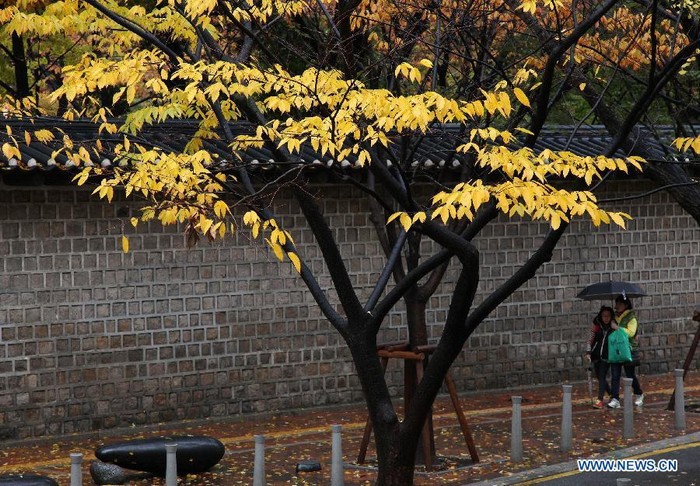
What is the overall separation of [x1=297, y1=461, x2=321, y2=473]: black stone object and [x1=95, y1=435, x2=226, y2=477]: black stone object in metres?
0.92

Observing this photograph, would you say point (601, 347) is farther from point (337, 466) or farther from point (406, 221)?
point (406, 221)

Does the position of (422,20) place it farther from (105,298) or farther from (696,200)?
(105,298)

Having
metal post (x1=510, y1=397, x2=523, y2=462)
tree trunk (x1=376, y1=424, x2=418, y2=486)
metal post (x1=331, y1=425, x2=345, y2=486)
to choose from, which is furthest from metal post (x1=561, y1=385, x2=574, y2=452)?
metal post (x1=331, y1=425, x2=345, y2=486)

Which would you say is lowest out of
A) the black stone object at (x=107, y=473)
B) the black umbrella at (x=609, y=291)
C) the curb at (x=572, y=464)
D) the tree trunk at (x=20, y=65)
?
the curb at (x=572, y=464)

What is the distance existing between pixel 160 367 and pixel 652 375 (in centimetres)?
941

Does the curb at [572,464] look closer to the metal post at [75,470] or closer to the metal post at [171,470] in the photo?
the metal post at [171,470]

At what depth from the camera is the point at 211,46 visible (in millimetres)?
12086

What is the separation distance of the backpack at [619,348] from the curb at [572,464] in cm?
188

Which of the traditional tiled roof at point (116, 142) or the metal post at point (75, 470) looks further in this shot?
the traditional tiled roof at point (116, 142)

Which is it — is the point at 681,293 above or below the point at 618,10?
below

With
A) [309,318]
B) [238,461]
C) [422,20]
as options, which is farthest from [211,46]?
[309,318]

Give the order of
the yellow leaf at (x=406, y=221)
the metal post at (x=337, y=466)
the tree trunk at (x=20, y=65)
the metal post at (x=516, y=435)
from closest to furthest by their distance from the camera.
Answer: the yellow leaf at (x=406, y=221), the metal post at (x=337, y=466), the metal post at (x=516, y=435), the tree trunk at (x=20, y=65)

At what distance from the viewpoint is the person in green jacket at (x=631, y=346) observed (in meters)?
17.9

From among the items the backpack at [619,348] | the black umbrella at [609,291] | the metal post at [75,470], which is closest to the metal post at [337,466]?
the metal post at [75,470]
